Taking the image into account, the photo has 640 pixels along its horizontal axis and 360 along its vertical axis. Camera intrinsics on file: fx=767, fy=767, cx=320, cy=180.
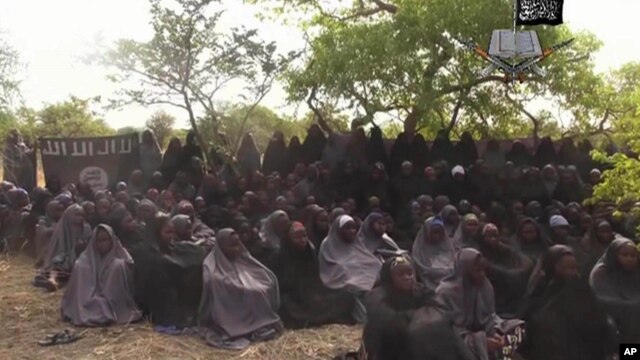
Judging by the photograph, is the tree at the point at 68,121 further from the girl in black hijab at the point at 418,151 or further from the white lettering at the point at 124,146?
the girl in black hijab at the point at 418,151

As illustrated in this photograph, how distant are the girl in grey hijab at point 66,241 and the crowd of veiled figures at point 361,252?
18 mm

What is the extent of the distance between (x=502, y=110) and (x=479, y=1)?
232cm

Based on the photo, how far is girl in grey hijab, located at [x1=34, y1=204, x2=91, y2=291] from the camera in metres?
7.51

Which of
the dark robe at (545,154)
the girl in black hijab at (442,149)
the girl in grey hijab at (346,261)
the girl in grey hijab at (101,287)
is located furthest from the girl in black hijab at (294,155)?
the girl in grey hijab at (101,287)

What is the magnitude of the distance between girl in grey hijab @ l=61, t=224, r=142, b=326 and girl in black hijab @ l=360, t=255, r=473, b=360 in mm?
2374

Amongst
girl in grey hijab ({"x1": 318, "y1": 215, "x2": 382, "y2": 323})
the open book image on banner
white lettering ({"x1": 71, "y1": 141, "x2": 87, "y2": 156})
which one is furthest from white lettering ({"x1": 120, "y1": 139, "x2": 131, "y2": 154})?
girl in grey hijab ({"x1": 318, "y1": 215, "x2": 382, "y2": 323})

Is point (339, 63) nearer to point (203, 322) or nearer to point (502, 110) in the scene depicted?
point (502, 110)

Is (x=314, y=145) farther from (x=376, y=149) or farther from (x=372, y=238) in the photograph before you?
(x=372, y=238)

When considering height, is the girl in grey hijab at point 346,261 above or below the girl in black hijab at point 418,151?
below

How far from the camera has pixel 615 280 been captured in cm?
567

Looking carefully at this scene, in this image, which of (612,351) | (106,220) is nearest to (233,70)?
(106,220)

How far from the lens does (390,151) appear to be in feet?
37.2

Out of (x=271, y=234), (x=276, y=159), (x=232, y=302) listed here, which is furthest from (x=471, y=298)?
(x=276, y=159)

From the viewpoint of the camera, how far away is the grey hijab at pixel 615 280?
18.4 ft
